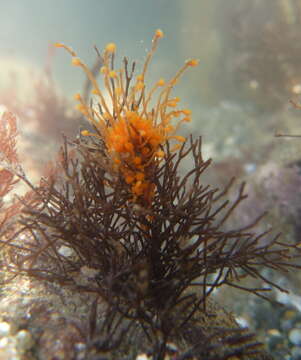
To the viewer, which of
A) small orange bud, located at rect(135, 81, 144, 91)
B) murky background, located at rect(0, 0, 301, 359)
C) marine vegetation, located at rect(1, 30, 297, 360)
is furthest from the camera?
murky background, located at rect(0, 0, 301, 359)

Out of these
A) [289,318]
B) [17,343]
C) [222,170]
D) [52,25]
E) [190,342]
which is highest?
[52,25]

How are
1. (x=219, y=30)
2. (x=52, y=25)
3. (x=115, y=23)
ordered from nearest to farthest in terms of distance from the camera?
(x=219, y=30) → (x=115, y=23) → (x=52, y=25)

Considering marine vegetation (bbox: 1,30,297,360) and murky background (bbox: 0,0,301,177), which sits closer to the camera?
marine vegetation (bbox: 1,30,297,360)

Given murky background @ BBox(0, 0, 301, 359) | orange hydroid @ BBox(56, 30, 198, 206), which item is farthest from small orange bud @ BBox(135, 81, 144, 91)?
murky background @ BBox(0, 0, 301, 359)

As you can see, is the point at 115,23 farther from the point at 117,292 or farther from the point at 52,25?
the point at 117,292

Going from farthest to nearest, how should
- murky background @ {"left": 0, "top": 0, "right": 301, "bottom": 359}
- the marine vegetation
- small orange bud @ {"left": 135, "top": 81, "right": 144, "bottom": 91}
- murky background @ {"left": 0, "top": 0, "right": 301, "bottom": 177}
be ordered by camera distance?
murky background @ {"left": 0, "top": 0, "right": 301, "bottom": 177}
murky background @ {"left": 0, "top": 0, "right": 301, "bottom": 359}
small orange bud @ {"left": 135, "top": 81, "right": 144, "bottom": 91}
the marine vegetation

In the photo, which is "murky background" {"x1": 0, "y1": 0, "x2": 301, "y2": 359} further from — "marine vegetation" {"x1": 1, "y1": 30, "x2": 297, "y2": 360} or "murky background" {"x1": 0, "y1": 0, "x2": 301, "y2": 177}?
"marine vegetation" {"x1": 1, "y1": 30, "x2": 297, "y2": 360}

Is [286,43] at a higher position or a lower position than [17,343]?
higher

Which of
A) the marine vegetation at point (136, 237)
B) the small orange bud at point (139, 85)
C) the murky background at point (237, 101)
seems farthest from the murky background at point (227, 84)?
the marine vegetation at point (136, 237)

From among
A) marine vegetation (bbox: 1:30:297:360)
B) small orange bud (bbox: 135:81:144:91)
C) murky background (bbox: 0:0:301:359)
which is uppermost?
murky background (bbox: 0:0:301:359)

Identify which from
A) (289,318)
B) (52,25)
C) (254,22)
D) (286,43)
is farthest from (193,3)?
(52,25)

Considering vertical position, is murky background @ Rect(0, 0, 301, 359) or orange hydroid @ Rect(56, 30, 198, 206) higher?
murky background @ Rect(0, 0, 301, 359)
